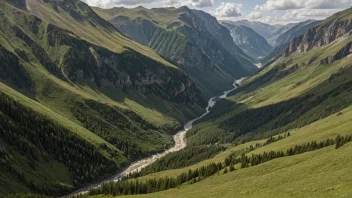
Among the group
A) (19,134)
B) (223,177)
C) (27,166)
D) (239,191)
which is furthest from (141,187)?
(19,134)

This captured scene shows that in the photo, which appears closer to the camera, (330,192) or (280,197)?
(330,192)

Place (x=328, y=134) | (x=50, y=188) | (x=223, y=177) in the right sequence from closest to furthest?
(x=223, y=177) → (x=328, y=134) → (x=50, y=188)

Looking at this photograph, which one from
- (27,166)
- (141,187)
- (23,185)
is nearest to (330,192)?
(141,187)

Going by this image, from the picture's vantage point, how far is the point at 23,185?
6383 inches

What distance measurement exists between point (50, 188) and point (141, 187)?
210 feet

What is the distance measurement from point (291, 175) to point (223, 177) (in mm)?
34226

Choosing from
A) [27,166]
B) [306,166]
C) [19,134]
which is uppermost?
[19,134]

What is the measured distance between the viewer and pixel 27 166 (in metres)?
177

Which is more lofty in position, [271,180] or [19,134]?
[19,134]

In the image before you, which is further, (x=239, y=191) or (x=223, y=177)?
(x=223, y=177)

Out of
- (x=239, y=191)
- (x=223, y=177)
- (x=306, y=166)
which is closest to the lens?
(x=239, y=191)

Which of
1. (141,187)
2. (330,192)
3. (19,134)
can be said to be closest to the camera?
(330,192)

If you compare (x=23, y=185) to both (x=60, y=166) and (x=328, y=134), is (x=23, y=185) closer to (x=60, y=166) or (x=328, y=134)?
(x=60, y=166)

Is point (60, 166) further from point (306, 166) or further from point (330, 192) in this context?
point (330, 192)
